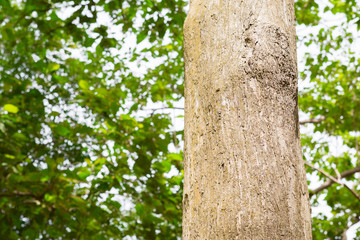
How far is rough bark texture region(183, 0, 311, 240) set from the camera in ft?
2.69

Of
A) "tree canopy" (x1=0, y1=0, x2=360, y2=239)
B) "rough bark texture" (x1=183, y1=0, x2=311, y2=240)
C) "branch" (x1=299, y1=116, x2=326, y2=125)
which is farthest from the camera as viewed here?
"branch" (x1=299, y1=116, x2=326, y2=125)

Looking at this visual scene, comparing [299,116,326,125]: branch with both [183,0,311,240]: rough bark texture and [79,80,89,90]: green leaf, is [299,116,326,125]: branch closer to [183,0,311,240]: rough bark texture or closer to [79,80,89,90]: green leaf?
[79,80,89,90]: green leaf

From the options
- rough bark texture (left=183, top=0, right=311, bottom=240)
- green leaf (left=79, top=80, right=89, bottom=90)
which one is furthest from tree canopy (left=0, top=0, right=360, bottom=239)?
rough bark texture (left=183, top=0, right=311, bottom=240)

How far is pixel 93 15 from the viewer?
3.33 metres

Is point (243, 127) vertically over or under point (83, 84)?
under

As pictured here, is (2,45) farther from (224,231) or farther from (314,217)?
(224,231)

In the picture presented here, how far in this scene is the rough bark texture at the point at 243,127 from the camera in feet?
2.69

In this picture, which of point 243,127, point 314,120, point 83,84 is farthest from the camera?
point 314,120

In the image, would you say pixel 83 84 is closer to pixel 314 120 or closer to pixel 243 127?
pixel 243 127

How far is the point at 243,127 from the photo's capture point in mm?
890

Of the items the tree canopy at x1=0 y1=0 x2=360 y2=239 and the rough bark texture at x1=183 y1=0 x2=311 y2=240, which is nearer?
the rough bark texture at x1=183 y1=0 x2=311 y2=240

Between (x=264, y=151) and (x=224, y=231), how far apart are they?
0.71 ft

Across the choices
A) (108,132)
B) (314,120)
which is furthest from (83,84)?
(314,120)

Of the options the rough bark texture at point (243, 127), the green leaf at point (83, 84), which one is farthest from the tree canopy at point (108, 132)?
the rough bark texture at point (243, 127)
